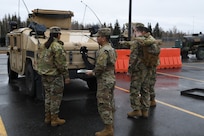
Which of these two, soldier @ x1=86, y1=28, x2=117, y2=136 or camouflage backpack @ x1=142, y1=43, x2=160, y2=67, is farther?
camouflage backpack @ x1=142, y1=43, x2=160, y2=67

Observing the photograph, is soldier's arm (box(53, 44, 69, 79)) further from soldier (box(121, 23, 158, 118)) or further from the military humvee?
the military humvee

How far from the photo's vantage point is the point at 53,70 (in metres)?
5.11

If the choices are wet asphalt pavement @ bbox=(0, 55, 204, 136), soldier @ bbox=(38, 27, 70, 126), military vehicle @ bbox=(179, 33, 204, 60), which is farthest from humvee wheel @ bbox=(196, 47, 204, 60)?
soldier @ bbox=(38, 27, 70, 126)

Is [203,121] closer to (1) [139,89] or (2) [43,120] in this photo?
(1) [139,89]

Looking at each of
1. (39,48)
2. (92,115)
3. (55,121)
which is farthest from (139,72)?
(39,48)

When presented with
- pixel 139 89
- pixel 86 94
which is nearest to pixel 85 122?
pixel 139 89

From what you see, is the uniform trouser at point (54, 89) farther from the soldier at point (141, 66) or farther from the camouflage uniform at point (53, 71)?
the soldier at point (141, 66)

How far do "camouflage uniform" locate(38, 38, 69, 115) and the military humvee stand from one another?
140 centimetres

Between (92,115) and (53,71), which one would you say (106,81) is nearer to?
(53,71)

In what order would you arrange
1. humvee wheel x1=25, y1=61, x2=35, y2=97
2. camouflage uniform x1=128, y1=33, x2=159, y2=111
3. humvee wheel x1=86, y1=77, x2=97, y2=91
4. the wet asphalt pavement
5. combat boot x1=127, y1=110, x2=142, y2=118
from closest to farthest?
the wet asphalt pavement → camouflage uniform x1=128, y1=33, x2=159, y2=111 → combat boot x1=127, y1=110, x2=142, y2=118 → humvee wheel x1=25, y1=61, x2=35, y2=97 → humvee wheel x1=86, y1=77, x2=97, y2=91

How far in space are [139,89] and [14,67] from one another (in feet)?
15.4

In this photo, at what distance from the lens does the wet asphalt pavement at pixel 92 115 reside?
4.92 metres

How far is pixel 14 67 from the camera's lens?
8.90m

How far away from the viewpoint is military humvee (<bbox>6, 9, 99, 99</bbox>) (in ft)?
22.7
